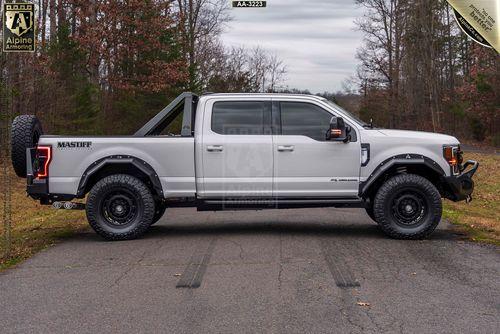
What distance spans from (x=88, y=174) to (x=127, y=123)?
2430 centimetres

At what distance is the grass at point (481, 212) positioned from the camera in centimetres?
977

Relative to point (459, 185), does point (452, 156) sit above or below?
above

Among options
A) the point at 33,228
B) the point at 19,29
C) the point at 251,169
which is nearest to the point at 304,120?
the point at 251,169

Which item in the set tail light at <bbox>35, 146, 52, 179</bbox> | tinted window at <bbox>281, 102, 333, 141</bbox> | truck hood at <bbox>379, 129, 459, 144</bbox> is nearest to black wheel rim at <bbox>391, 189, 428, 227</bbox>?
truck hood at <bbox>379, 129, 459, 144</bbox>

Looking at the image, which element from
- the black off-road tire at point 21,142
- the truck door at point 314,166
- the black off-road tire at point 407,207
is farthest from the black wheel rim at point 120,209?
the black off-road tire at point 407,207

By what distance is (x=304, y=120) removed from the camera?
30.9 feet

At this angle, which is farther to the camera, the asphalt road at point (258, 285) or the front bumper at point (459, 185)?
the front bumper at point (459, 185)

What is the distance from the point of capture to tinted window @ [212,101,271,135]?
9406 millimetres

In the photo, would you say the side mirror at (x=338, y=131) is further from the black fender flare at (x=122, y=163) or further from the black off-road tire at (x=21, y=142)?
the black off-road tire at (x=21, y=142)

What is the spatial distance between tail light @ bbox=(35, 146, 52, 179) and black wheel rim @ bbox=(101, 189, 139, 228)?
3.11ft

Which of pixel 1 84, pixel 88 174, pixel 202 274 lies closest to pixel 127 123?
pixel 1 84

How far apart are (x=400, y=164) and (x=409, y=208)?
64cm

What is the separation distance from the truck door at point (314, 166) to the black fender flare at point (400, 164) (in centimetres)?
20

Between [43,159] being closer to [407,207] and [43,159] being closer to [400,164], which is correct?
[400,164]
